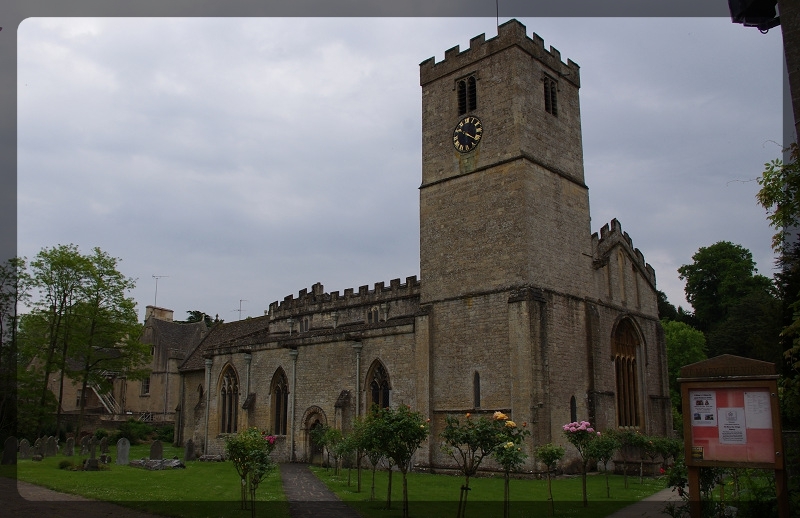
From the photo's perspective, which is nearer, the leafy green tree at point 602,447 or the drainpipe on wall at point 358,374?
the leafy green tree at point 602,447

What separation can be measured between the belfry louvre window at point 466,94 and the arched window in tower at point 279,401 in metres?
15.3

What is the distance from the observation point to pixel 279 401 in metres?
33.5

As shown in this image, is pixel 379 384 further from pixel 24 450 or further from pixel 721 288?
pixel 721 288

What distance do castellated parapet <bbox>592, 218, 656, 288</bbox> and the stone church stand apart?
87 mm

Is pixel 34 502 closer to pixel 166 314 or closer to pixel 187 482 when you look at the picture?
pixel 187 482

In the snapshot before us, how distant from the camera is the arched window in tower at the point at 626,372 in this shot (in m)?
28.2

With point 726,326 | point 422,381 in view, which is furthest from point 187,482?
point 726,326

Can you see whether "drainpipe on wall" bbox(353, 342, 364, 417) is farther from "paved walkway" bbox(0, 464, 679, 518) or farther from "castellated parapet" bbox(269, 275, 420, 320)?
"paved walkway" bbox(0, 464, 679, 518)

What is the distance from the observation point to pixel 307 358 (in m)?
32.1

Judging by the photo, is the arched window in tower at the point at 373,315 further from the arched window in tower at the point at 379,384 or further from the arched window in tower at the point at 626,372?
the arched window in tower at the point at 626,372

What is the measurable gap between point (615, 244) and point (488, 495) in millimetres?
15086

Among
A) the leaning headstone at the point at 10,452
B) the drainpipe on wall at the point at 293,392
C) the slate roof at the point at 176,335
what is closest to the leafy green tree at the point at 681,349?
the drainpipe on wall at the point at 293,392

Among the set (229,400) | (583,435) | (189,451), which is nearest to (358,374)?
(229,400)

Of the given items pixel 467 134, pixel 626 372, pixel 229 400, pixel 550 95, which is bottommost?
pixel 229 400
